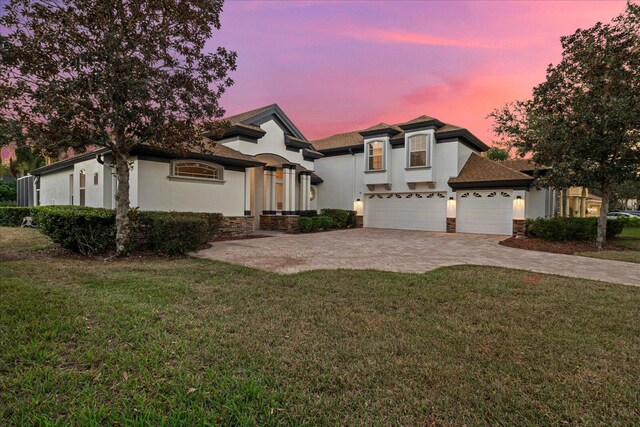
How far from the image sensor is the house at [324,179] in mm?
12125

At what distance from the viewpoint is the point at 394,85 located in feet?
53.2

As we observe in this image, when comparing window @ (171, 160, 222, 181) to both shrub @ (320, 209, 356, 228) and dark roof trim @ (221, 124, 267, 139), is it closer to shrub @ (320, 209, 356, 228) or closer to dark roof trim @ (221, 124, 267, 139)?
dark roof trim @ (221, 124, 267, 139)

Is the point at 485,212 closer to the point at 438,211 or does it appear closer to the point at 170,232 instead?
the point at 438,211

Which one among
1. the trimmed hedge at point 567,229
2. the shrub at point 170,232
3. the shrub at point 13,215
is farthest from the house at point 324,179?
the shrub at point 170,232

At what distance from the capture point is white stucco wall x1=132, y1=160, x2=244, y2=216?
11117 millimetres

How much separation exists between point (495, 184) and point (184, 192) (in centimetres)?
1548

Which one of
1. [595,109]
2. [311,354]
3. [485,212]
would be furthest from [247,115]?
[311,354]

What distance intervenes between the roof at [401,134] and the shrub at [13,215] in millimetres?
17669

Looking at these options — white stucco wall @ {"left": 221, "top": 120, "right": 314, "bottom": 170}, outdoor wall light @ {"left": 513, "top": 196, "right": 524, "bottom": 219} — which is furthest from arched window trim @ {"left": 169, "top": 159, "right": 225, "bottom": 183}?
outdoor wall light @ {"left": 513, "top": 196, "right": 524, "bottom": 219}

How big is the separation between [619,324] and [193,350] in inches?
205

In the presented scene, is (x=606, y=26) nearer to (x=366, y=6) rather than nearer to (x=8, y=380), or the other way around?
(x=366, y=6)

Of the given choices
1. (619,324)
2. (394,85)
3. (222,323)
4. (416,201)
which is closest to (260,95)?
(394,85)

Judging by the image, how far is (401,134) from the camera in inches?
770

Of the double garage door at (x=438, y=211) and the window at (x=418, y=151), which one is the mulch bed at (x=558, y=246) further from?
the window at (x=418, y=151)
